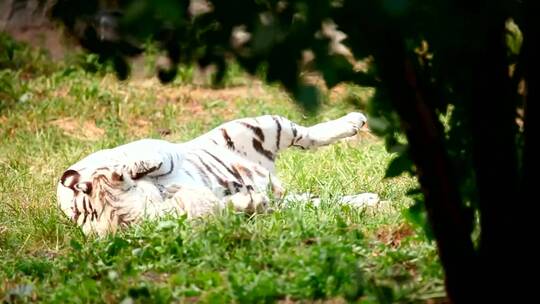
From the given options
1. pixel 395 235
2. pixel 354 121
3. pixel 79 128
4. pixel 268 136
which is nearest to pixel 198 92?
pixel 79 128

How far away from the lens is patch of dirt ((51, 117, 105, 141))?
8430 mm

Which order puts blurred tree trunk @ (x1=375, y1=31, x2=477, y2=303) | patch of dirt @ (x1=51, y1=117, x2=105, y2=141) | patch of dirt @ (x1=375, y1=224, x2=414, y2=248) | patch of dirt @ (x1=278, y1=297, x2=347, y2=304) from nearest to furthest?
blurred tree trunk @ (x1=375, y1=31, x2=477, y2=303) < patch of dirt @ (x1=278, y1=297, x2=347, y2=304) < patch of dirt @ (x1=375, y1=224, x2=414, y2=248) < patch of dirt @ (x1=51, y1=117, x2=105, y2=141)

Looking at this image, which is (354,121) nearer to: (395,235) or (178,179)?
(178,179)

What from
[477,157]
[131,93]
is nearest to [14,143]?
[131,93]

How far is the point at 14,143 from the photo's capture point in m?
8.05

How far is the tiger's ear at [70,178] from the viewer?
550cm

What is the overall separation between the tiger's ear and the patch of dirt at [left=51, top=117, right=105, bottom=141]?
278 centimetres

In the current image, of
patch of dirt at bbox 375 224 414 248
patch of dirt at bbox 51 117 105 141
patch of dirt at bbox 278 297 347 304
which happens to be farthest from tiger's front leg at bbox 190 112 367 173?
patch of dirt at bbox 51 117 105 141

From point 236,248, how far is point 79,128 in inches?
167

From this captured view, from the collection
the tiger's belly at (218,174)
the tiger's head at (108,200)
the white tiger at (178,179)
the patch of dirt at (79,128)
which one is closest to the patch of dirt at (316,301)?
the white tiger at (178,179)

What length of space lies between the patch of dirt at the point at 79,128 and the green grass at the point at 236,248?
402 mm

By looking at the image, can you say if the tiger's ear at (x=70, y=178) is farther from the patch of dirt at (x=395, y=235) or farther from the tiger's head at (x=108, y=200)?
the patch of dirt at (x=395, y=235)

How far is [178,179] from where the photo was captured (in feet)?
18.4

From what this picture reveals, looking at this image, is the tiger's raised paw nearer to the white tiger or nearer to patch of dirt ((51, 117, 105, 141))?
the white tiger
